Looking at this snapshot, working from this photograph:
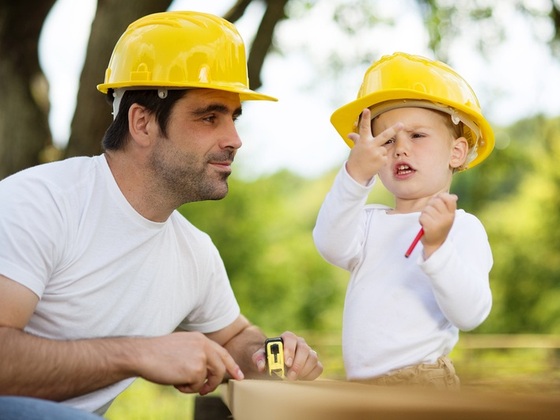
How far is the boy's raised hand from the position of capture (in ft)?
7.72

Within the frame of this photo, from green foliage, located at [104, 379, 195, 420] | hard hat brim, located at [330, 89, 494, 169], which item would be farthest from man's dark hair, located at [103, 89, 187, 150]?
green foliage, located at [104, 379, 195, 420]

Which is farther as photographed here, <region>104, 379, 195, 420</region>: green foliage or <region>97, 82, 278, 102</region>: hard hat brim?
<region>104, 379, 195, 420</region>: green foliage

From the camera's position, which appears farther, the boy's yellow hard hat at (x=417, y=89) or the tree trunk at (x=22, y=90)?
the tree trunk at (x=22, y=90)

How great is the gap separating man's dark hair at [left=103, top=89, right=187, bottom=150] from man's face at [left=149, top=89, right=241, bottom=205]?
0.02m

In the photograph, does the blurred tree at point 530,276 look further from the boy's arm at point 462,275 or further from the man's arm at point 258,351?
the boy's arm at point 462,275

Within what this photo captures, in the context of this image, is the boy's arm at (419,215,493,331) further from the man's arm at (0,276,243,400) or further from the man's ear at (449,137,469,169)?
the man's arm at (0,276,243,400)

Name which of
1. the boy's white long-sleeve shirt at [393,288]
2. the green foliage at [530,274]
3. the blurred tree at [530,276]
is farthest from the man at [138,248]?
the blurred tree at [530,276]

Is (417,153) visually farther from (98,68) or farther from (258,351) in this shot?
(98,68)

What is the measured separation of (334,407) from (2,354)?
1352 mm

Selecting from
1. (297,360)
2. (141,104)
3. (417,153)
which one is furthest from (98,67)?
(417,153)

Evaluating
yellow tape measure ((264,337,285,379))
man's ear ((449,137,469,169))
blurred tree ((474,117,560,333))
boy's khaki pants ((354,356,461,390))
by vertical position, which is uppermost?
blurred tree ((474,117,560,333))

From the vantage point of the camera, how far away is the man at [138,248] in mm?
2293

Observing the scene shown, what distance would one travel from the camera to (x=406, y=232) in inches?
98.0

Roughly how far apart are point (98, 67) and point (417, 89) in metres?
3.65
